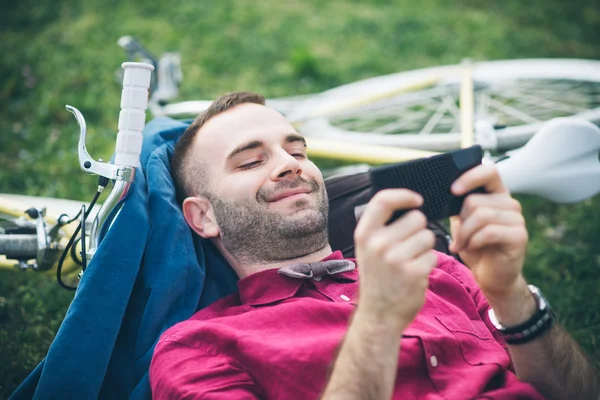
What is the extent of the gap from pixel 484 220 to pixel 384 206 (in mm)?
267

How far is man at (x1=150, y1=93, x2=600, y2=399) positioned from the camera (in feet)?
3.84

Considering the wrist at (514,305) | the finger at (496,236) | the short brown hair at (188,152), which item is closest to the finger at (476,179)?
the finger at (496,236)

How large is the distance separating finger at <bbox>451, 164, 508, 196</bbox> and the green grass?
2.02m

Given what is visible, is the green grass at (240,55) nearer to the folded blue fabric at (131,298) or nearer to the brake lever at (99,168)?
the folded blue fabric at (131,298)

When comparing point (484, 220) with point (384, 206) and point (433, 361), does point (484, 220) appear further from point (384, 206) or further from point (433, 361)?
point (433, 361)

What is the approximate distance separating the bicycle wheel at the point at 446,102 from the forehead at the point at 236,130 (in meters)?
1.31

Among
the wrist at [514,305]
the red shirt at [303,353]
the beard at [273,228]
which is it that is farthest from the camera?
the beard at [273,228]

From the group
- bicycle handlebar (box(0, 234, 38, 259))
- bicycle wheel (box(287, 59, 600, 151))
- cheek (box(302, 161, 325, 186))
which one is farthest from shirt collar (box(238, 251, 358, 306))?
bicycle wheel (box(287, 59, 600, 151))

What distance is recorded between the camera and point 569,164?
2613 mm

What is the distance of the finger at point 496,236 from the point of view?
1200 mm

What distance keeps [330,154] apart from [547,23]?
18.7ft

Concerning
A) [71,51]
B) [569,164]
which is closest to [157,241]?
[569,164]

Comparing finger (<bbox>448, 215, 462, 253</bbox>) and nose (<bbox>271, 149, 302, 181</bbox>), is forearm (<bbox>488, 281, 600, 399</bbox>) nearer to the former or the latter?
finger (<bbox>448, 215, 462, 253</bbox>)

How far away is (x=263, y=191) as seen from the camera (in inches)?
75.7
